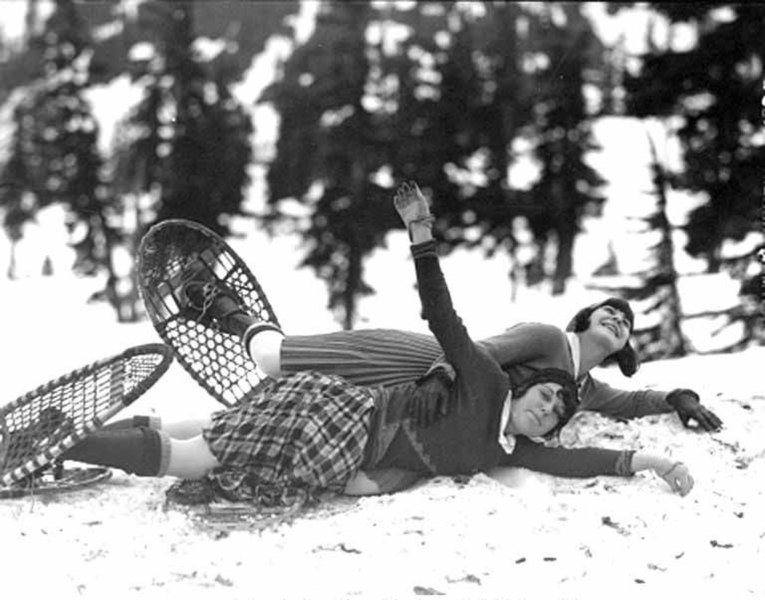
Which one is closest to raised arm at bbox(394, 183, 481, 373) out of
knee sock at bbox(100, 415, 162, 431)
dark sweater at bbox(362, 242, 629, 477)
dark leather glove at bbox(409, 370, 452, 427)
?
dark sweater at bbox(362, 242, 629, 477)

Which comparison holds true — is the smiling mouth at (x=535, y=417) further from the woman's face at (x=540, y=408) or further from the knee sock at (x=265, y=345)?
the knee sock at (x=265, y=345)

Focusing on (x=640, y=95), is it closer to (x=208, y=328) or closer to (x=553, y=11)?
(x=553, y=11)

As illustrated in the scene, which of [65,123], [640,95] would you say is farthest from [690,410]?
[65,123]

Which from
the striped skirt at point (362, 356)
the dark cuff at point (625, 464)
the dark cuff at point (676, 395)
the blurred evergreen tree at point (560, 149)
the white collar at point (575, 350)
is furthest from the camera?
the blurred evergreen tree at point (560, 149)

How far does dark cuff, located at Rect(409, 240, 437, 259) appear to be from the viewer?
3.07m

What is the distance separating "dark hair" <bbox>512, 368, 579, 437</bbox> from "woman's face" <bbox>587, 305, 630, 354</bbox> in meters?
0.58

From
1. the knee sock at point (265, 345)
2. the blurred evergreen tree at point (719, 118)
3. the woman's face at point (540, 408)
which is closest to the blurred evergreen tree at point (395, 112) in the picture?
the blurred evergreen tree at point (719, 118)

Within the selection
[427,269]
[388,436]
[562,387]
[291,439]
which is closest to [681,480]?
[562,387]

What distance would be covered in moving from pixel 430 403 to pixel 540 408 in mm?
418

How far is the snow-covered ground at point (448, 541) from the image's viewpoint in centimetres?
250

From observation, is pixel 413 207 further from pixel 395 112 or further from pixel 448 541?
pixel 395 112

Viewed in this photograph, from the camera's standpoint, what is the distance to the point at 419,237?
3080 millimetres

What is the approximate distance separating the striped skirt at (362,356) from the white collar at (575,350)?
0.56m

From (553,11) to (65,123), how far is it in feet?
21.8
